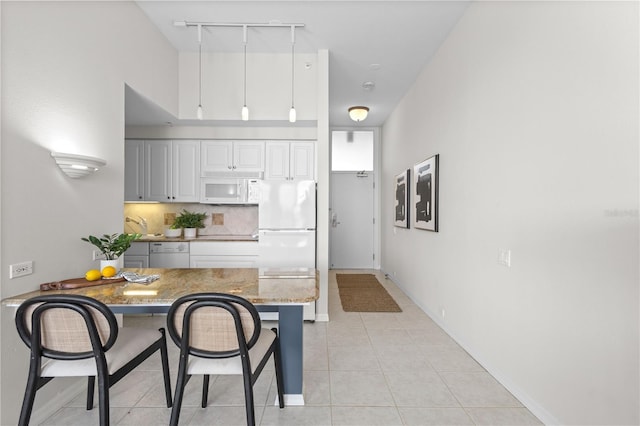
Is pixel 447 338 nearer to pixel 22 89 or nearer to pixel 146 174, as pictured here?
pixel 22 89

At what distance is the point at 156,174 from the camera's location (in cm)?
434

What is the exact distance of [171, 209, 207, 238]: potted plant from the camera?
4.39 meters

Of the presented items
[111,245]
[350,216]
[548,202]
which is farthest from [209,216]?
[548,202]

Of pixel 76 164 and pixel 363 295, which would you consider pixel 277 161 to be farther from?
pixel 76 164

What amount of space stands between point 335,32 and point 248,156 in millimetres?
1896

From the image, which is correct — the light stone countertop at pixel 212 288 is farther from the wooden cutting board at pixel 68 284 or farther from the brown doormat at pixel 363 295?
the brown doormat at pixel 363 295

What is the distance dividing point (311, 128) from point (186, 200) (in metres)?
1.98

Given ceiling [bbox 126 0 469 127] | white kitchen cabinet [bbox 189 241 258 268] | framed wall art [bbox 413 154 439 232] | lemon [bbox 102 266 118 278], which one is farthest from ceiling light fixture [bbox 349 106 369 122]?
lemon [bbox 102 266 118 278]

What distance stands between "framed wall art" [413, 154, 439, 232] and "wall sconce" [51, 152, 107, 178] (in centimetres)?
314

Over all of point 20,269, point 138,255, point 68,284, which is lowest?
point 138,255

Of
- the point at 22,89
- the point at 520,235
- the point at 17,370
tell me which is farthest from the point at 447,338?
the point at 22,89

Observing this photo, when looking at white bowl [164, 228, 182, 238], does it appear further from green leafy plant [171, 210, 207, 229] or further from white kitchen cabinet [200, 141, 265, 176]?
white kitchen cabinet [200, 141, 265, 176]

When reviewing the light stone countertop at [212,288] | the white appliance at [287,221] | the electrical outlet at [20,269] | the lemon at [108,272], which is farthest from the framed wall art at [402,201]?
the electrical outlet at [20,269]

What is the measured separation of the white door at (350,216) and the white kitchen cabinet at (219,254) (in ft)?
→ 10.5
